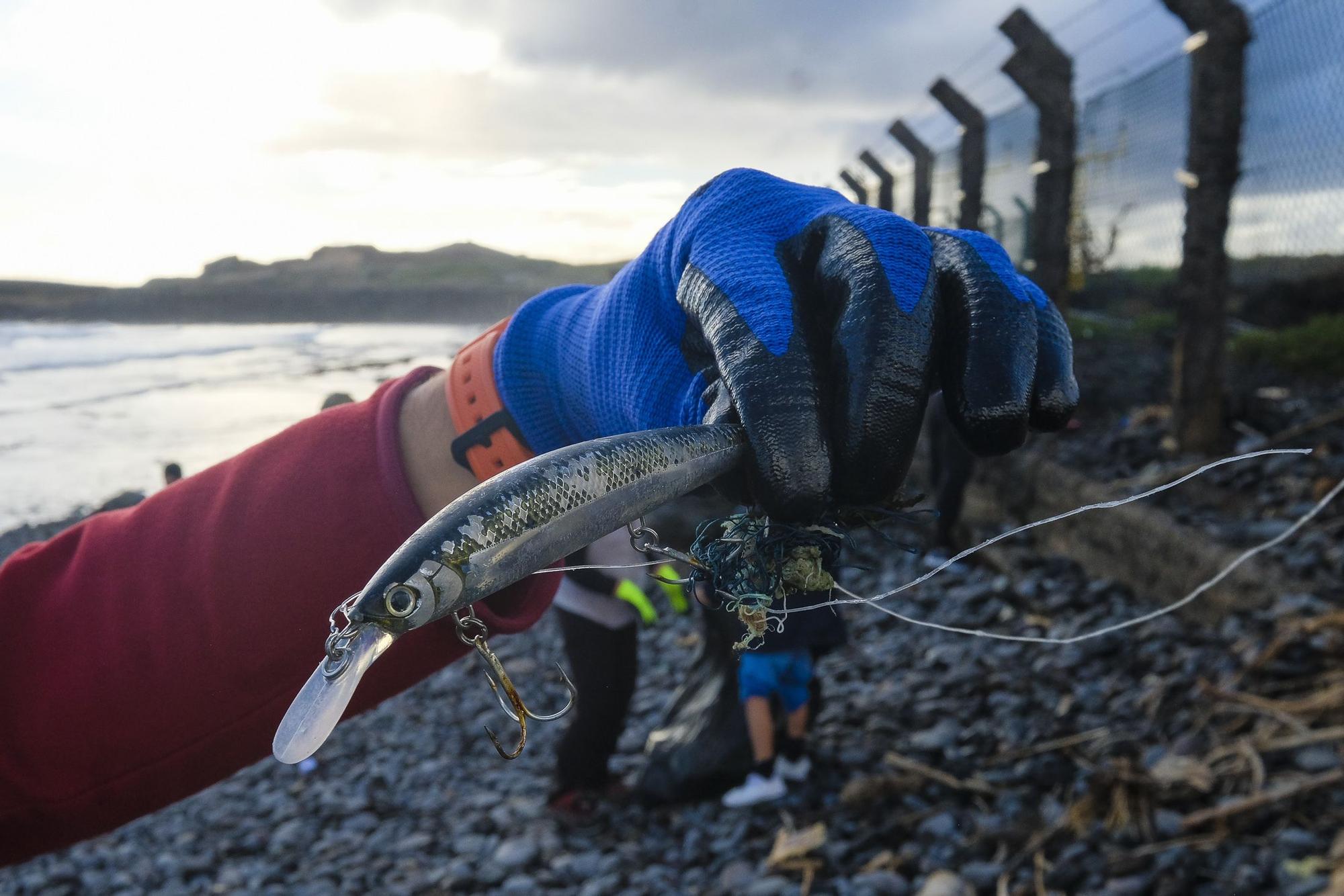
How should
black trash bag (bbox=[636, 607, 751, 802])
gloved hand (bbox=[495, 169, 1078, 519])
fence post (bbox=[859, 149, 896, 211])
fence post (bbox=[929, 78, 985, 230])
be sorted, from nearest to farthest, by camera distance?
gloved hand (bbox=[495, 169, 1078, 519])
black trash bag (bbox=[636, 607, 751, 802])
fence post (bbox=[929, 78, 985, 230])
fence post (bbox=[859, 149, 896, 211])

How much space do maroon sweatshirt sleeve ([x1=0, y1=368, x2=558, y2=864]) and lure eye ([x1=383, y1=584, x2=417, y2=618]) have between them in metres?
0.86

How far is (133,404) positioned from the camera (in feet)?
41.4

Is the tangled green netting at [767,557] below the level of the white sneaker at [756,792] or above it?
above

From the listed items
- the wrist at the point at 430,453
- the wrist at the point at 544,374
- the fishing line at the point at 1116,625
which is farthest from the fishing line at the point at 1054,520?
the wrist at the point at 430,453

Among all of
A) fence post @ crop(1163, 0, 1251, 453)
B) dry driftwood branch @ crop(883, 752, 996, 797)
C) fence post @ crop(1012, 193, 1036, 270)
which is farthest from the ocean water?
fence post @ crop(1012, 193, 1036, 270)

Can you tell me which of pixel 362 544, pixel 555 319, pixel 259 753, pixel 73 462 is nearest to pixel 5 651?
pixel 259 753

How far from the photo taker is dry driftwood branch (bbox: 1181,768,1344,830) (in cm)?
343

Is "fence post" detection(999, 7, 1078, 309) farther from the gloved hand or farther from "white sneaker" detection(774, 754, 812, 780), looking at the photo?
the gloved hand

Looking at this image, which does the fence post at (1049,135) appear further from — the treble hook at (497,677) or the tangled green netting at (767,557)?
the treble hook at (497,677)

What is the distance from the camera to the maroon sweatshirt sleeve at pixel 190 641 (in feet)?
7.05

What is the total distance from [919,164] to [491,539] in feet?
49.2

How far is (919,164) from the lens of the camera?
14914 millimetres

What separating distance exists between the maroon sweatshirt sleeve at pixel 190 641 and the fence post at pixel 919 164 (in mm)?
13631

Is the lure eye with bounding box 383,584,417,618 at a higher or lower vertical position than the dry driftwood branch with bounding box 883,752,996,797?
higher
